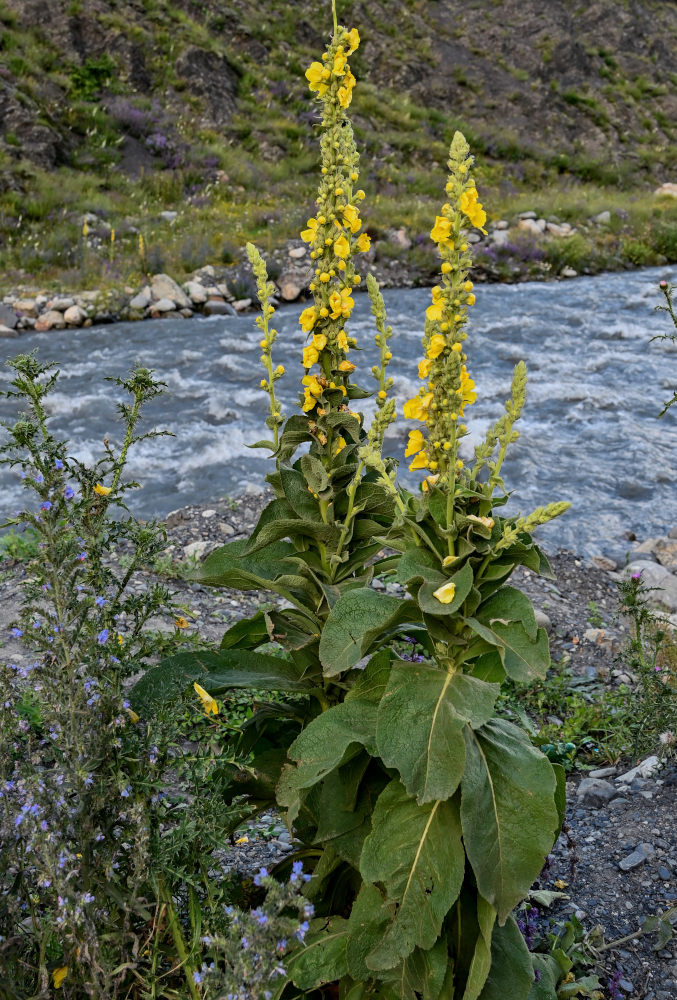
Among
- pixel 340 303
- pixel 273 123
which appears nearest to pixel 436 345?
pixel 340 303

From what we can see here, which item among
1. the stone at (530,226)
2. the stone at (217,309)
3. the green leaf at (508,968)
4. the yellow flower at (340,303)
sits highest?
the yellow flower at (340,303)

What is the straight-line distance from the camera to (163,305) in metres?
11.4

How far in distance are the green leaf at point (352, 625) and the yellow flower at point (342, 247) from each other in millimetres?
924

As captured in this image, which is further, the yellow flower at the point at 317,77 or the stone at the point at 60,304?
the stone at the point at 60,304

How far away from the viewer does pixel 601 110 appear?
26.4 m

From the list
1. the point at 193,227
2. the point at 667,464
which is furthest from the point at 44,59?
the point at 667,464

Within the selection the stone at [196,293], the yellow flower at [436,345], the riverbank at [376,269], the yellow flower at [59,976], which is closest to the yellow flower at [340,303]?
the yellow flower at [436,345]

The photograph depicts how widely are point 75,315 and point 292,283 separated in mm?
3158

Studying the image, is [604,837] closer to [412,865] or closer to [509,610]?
[412,865]

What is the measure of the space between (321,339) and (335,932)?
5.04 ft

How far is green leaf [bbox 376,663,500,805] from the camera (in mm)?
1742

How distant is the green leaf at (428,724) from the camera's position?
1742 mm

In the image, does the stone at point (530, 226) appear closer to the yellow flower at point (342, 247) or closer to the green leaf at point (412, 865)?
the yellow flower at point (342, 247)

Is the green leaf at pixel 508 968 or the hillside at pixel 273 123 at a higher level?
the green leaf at pixel 508 968
